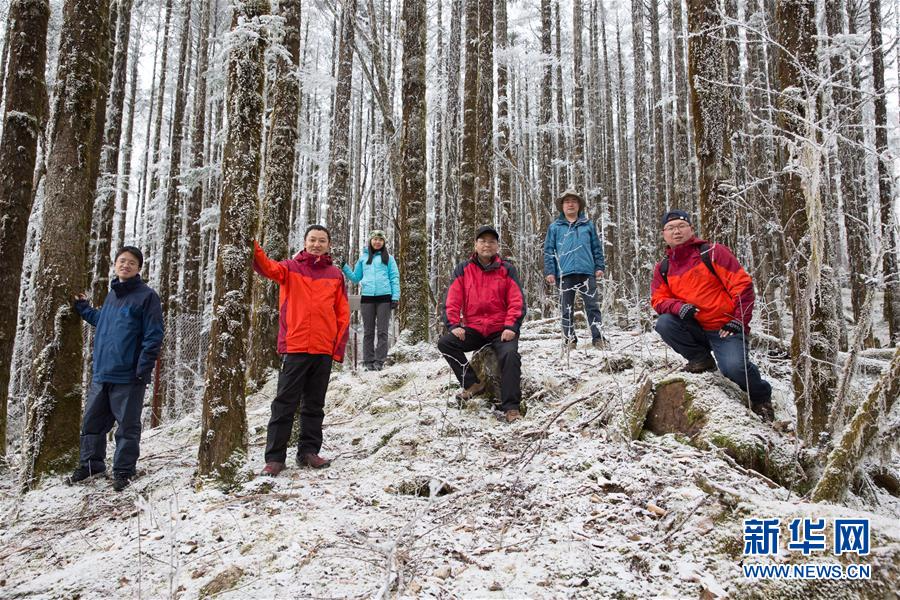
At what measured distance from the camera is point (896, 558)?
2045 millimetres

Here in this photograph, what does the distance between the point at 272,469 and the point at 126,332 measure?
1.90m

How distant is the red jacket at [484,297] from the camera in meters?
5.30

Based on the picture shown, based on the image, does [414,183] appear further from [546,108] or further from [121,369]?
[546,108]

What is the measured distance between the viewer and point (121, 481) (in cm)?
440

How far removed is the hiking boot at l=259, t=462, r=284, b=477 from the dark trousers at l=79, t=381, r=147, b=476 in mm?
1315

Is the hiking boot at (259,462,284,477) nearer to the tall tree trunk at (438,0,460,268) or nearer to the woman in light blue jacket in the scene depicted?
the woman in light blue jacket

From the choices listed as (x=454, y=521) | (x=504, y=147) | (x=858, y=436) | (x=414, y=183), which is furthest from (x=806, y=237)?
(x=504, y=147)

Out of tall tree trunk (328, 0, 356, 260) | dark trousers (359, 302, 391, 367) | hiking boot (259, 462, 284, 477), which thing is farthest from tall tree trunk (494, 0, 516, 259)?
hiking boot (259, 462, 284, 477)

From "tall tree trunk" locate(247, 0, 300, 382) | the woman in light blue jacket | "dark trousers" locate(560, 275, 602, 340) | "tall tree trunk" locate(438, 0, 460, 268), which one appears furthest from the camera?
"tall tree trunk" locate(438, 0, 460, 268)

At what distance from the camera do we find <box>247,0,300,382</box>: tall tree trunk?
6.60 m

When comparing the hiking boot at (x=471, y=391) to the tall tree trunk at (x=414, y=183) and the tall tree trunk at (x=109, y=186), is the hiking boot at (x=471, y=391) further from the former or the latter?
the tall tree trunk at (x=109, y=186)

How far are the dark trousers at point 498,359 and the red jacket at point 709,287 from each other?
1.43 m

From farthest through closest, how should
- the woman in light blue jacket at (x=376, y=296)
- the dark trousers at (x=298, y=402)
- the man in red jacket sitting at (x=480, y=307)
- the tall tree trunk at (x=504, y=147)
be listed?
the tall tree trunk at (x=504, y=147), the woman in light blue jacket at (x=376, y=296), the man in red jacket sitting at (x=480, y=307), the dark trousers at (x=298, y=402)

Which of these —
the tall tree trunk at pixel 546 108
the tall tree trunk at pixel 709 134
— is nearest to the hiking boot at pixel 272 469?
the tall tree trunk at pixel 709 134
